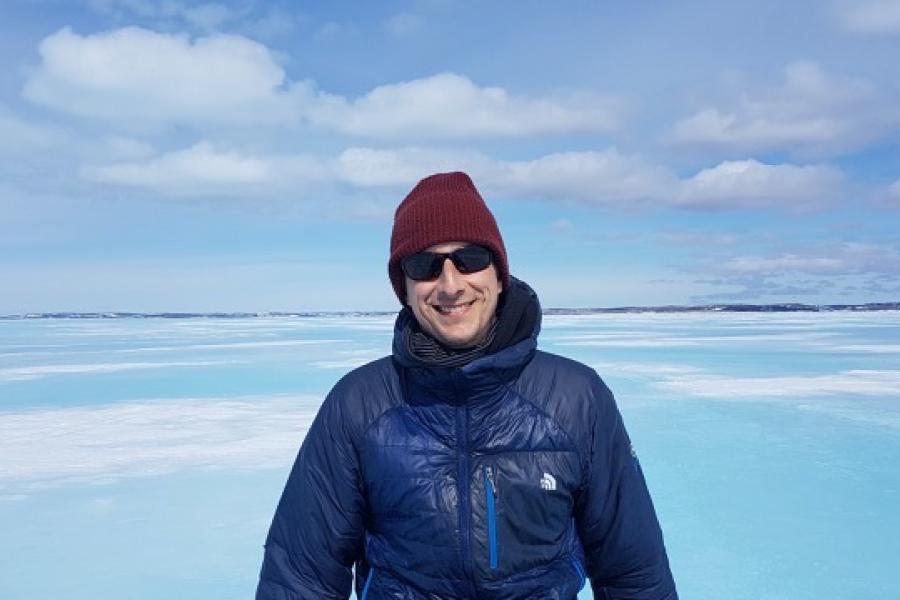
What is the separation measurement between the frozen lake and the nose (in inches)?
97.0

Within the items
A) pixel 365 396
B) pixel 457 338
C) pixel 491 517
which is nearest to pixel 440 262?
pixel 457 338

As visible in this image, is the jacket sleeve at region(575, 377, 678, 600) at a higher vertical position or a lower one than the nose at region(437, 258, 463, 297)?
lower

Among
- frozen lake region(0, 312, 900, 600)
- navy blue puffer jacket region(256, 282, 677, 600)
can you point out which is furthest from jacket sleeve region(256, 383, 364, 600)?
frozen lake region(0, 312, 900, 600)

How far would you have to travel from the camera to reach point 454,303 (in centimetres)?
150

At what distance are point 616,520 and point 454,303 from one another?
0.58 meters

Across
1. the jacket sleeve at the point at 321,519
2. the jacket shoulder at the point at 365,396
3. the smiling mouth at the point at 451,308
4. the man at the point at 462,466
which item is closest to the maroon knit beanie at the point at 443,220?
the man at the point at 462,466

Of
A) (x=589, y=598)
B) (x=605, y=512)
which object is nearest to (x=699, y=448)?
(x=589, y=598)

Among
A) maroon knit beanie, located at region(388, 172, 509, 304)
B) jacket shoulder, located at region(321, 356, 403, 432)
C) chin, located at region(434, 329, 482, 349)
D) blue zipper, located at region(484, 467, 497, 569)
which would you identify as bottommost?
blue zipper, located at region(484, 467, 497, 569)

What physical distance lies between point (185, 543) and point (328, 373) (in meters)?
8.38

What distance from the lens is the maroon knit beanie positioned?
1.50m

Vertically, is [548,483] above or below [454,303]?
below

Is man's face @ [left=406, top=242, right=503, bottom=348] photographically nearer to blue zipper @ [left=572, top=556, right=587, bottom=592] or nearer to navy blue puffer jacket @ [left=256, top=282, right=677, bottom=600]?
navy blue puffer jacket @ [left=256, top=282, right=677, bottom=600]

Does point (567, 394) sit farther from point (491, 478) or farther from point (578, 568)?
point (578, 568)

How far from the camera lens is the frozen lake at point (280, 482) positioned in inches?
136
